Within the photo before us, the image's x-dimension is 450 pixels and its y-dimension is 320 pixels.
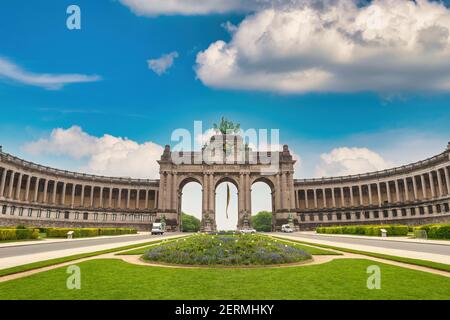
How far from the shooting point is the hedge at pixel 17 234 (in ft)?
125

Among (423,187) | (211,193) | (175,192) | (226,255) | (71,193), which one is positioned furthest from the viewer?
(175,192)

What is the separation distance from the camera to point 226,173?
4146 inches

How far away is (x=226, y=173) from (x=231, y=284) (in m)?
94.4

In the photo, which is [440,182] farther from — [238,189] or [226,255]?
[226,255]

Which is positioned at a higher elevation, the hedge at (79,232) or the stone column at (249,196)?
the stone column at (249,196)

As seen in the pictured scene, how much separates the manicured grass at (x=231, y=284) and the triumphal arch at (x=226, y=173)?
280 feet

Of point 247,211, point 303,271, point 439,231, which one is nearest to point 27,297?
point 303,271

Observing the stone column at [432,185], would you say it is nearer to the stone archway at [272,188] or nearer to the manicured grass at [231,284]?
the stone archway at [272,188]

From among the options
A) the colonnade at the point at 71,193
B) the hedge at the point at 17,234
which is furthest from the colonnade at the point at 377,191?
the hedge at the point at 17,234

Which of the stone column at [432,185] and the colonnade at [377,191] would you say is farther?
the colonnade at [377,191]

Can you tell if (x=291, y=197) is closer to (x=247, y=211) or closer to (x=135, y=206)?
(x=247, y=211)

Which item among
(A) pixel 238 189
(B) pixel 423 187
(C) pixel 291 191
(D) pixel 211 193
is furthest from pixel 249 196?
(B) pixel 423 187

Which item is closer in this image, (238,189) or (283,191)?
(283,191)
